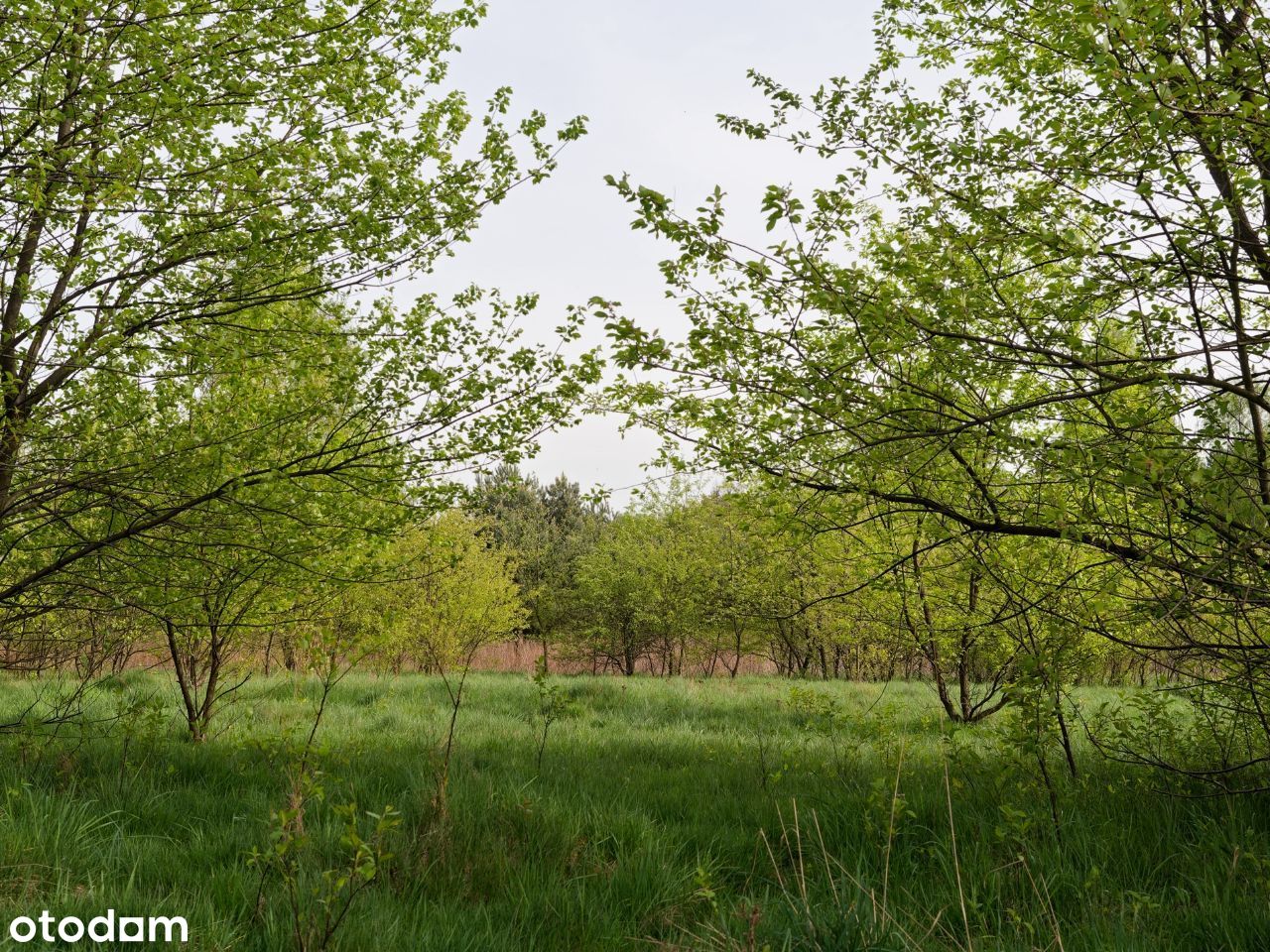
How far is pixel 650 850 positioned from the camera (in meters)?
4.24

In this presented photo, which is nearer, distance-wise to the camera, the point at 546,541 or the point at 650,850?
the point at 650,850

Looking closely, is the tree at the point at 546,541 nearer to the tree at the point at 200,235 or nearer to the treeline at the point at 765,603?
the treeline at the point at 765,603

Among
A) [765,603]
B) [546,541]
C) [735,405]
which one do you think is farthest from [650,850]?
[546,541]

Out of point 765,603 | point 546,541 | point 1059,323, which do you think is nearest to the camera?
point 1059,323

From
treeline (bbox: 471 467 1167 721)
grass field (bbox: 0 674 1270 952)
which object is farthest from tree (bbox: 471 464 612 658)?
grass field (bbox: 0 674 1270 952)

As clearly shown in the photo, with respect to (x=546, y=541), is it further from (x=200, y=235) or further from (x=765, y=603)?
(x=200, y=235)

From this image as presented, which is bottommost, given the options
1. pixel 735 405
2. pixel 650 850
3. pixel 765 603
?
pixel 650 850

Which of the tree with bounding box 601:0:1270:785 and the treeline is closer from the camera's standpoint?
the tree with bounding box 601:0:1270:785

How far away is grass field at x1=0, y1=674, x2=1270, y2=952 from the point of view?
3209 mm

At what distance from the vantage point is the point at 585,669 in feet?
99.5

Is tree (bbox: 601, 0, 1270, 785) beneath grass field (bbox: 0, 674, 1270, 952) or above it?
above

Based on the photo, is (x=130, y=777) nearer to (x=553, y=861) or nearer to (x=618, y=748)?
(x=553, y=861)

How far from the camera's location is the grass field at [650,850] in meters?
3.21

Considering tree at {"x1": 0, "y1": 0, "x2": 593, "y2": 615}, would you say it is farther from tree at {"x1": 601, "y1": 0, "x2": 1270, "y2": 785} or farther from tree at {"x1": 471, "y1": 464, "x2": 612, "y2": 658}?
tree at {"x1": 471, "y1": 464, "x2": 612, "y2": 658}
